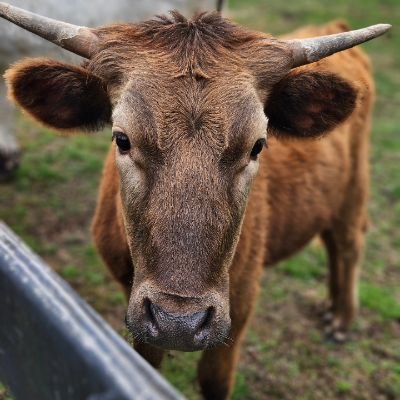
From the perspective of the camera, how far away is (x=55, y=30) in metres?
2.74

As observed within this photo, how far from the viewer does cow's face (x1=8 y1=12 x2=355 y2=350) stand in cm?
235

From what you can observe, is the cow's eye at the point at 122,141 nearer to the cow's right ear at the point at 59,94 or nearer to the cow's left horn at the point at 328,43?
the cow's right ear at the point at 59,94

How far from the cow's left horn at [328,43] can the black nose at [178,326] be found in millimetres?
1278

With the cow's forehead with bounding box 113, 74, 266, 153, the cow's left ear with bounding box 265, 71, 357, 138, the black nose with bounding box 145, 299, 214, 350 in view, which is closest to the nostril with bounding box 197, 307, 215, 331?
the black nose with bounding box 145, 299, 214, 350

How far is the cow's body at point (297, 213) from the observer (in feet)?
11.1

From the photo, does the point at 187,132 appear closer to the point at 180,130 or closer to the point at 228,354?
the point at 180,130

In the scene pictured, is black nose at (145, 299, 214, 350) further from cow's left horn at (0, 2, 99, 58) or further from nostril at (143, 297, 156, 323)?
cow's left horn at (0, 2, 99, 58)

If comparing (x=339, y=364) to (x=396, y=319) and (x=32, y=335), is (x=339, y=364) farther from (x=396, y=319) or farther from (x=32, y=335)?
(x=32, y=335)

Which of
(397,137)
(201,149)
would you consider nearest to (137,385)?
(201,149)

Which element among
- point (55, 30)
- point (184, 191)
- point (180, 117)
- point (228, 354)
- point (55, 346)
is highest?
point (55, 30)

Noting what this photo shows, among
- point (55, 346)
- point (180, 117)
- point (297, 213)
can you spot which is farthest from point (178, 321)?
point (297, 213)

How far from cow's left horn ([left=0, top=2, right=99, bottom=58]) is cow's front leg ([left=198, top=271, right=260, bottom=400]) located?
147 centimetres

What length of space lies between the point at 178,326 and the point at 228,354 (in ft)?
4.63

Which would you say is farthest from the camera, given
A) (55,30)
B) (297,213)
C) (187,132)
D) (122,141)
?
(297,213)
